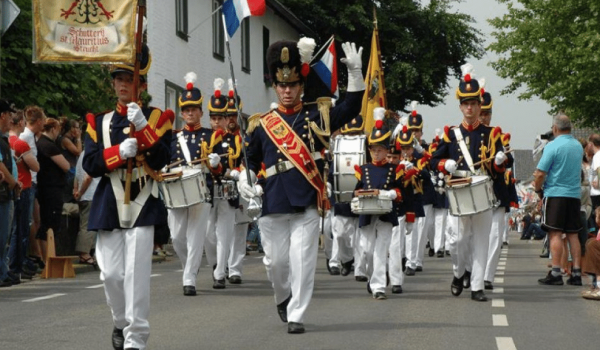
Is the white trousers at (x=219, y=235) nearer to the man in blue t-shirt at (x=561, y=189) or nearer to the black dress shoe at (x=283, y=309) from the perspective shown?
the man in blue t-shirt at (x=561, y=189)

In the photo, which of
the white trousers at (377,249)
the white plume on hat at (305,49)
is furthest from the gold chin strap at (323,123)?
the white trousers at (377,249)

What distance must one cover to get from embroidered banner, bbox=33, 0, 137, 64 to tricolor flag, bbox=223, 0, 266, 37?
21.4 feet

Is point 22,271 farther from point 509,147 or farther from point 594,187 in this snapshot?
point 594,187

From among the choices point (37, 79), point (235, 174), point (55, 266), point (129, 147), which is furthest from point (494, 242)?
point (37, 79)

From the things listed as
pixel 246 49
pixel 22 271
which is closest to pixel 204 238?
pixel 22 271

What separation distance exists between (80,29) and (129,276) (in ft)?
41.7

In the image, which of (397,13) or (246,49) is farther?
(397,13)

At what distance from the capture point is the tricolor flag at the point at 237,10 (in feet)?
42.8

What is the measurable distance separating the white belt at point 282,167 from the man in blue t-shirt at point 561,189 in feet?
19.9

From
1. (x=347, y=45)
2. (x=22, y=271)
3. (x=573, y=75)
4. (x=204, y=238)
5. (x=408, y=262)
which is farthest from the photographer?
(x=573, y=75)

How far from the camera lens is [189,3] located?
3494cm

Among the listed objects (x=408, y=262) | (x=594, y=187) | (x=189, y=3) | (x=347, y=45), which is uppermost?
(x=189, y=3)

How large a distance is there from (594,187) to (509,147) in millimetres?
3936

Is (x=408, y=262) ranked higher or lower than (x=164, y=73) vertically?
lower
